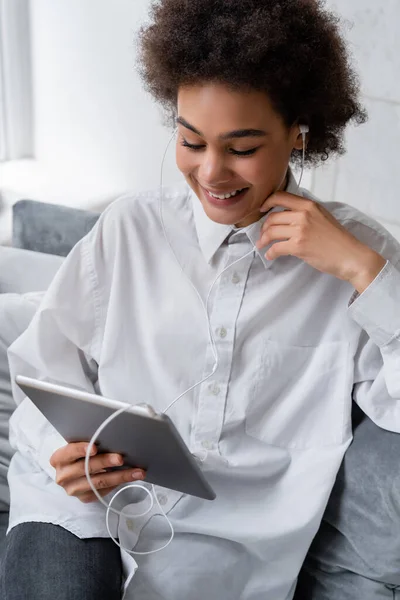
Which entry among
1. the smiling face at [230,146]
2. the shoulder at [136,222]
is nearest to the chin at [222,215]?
the smiling face at [230,146]

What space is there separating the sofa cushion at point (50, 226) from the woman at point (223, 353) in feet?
2.21

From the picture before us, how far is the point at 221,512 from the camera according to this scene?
4.39 feet

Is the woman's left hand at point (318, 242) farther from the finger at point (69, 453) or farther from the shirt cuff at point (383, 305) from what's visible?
the finger at point (69, 453)

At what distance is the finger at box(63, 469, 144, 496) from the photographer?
3.93 ft

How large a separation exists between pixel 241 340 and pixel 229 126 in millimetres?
369

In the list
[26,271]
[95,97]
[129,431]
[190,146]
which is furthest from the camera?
[95,97]

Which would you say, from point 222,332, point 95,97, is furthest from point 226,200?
point 95,97

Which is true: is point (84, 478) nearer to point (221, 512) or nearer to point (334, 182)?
point (221, 512)

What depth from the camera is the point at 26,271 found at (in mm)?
1857

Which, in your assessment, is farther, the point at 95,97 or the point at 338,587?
the point at 95,97

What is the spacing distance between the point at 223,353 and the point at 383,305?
270mm

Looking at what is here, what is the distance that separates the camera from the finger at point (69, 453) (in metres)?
1.20

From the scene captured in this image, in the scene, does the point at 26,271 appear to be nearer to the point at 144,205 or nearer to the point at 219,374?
the point at 144,205

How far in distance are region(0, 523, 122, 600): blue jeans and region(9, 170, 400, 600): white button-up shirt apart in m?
0.03
